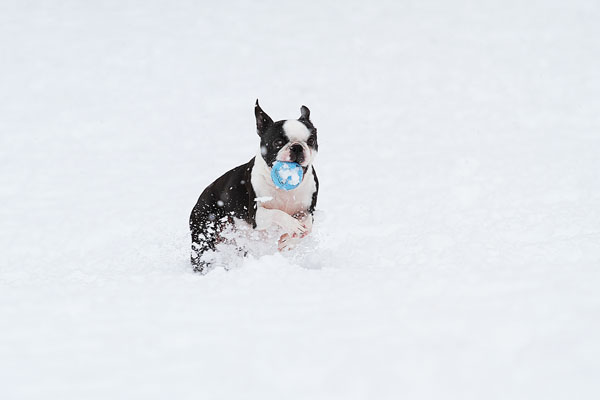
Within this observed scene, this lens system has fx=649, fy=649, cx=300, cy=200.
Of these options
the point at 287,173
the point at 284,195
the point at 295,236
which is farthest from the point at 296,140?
the point at 295,236

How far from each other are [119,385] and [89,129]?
950 cm

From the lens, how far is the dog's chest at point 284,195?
4938mm

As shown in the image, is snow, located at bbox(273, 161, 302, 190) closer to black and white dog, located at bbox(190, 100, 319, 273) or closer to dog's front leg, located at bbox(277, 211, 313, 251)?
black and white dog, located at bbox(190, 100, 319, 273)

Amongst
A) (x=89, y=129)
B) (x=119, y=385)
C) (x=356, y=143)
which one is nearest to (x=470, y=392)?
(x=119, y=385)

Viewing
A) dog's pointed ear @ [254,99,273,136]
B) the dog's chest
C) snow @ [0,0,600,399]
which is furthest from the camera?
dog's pointed ear @ [254,99,273,136]

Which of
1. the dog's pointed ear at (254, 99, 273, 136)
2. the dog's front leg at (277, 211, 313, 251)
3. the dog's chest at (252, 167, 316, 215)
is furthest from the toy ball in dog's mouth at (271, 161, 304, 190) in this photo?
the dog's pointed ear at (254, 99, 273, 136)

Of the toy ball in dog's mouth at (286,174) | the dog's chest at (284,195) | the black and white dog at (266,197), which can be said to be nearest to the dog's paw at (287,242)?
the black and white dog at (266,197)

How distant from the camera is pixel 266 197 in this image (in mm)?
4902

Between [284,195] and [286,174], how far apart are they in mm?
357

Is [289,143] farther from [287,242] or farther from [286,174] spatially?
[287,242]

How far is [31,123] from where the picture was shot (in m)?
11.3

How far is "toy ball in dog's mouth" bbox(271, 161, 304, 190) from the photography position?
184 inches

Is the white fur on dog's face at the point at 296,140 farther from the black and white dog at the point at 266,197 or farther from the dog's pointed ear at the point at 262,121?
the dog's pointed ear at the point at 262,121

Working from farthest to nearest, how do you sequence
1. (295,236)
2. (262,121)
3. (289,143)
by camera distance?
(262,121), (295,236), (289,143)
